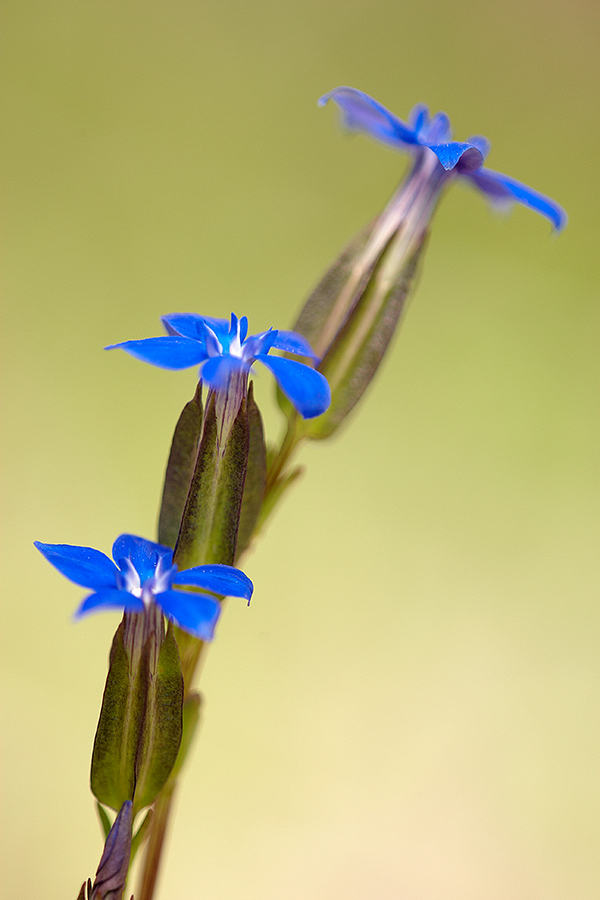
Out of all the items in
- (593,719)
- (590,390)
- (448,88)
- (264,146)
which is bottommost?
(593,719)

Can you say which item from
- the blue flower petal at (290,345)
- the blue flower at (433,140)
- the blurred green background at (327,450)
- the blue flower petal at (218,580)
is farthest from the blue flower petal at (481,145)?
the blurred green background at (327,450)

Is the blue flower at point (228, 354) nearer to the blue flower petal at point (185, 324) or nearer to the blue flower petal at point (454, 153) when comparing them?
the blue flower petal at point (185, 324)

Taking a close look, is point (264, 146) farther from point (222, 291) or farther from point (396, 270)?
point (396, 270)

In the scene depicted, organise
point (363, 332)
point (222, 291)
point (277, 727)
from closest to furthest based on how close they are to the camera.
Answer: point (363, 332) < point (277, 727) < point (222, 291)

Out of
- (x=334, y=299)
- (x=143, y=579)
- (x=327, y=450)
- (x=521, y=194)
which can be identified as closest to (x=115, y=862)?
(x=143, y=579)

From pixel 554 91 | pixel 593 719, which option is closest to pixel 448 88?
pixel 554 91

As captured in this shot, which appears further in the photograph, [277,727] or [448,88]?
[448,88]
